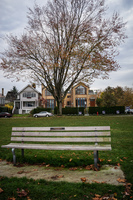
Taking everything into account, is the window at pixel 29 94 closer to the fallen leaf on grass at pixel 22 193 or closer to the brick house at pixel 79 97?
the brick house at pixel 79 97

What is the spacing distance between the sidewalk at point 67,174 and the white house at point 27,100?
190 ft

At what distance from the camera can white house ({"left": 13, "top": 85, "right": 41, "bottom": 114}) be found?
6191 centimetres

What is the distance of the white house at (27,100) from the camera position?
61.9 meters

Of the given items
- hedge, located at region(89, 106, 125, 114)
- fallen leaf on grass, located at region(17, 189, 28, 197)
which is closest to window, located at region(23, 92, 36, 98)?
hedge, located at region(89, 106, 125, 114)

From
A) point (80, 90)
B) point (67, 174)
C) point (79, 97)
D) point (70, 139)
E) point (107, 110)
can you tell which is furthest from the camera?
point (80, 90)

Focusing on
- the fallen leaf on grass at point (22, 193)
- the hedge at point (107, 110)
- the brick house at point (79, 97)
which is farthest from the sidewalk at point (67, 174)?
the brick house at point (79, 97)

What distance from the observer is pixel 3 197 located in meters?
3.24

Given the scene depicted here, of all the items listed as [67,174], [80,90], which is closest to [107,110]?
[80,90]

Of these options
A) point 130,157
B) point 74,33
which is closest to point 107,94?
point 74,33

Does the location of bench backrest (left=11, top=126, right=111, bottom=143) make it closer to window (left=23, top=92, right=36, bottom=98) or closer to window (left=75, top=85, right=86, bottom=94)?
window (left=23, top=92, right=36, bottom=98)

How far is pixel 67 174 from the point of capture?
4.23 m

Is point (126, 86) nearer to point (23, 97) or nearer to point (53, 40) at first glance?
point (23, 97)

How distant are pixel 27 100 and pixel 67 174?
59192 millimetres

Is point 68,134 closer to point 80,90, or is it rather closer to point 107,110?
point 107,110
